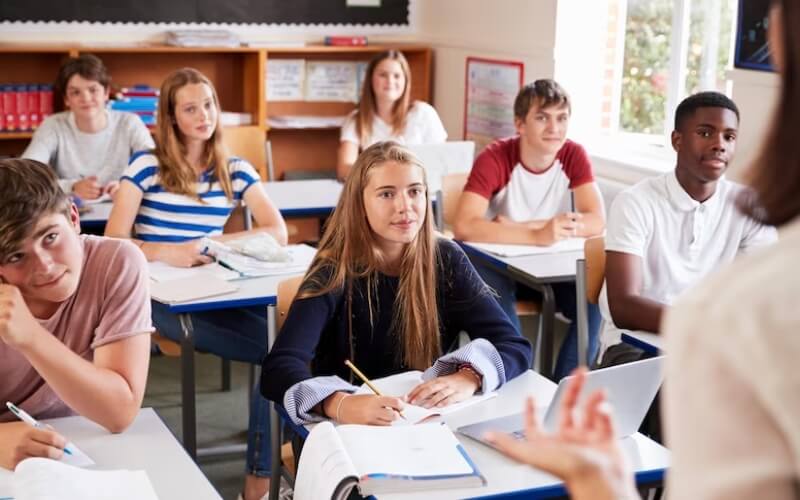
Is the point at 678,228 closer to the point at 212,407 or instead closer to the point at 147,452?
the point at 147,452

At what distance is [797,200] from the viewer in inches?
26.3

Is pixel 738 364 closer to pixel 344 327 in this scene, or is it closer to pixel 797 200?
pixel 797 200

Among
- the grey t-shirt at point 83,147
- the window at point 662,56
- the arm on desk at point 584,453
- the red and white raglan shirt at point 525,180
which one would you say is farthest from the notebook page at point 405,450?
the grey t-shirt at point 83,147

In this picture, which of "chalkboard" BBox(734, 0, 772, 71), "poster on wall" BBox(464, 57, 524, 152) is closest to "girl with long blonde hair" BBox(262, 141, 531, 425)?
"chalkboard" BBox(734, 0, 772, 71)

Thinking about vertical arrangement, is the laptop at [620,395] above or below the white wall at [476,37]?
below

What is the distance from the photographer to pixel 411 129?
5.25 metres

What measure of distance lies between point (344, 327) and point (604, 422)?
64.0 inches

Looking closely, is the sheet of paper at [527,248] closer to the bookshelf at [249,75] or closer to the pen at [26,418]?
the bookshelf at [249,75]

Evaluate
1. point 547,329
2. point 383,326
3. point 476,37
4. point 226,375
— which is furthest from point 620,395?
point 476,37

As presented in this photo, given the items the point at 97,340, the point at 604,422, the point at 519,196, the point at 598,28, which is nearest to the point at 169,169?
the point at 519,196

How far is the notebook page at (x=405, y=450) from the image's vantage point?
5.56 ft

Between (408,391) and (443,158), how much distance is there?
242 centimetres

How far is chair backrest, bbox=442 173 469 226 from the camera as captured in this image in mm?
4121

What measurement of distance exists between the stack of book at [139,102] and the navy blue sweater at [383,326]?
3.39 metres
